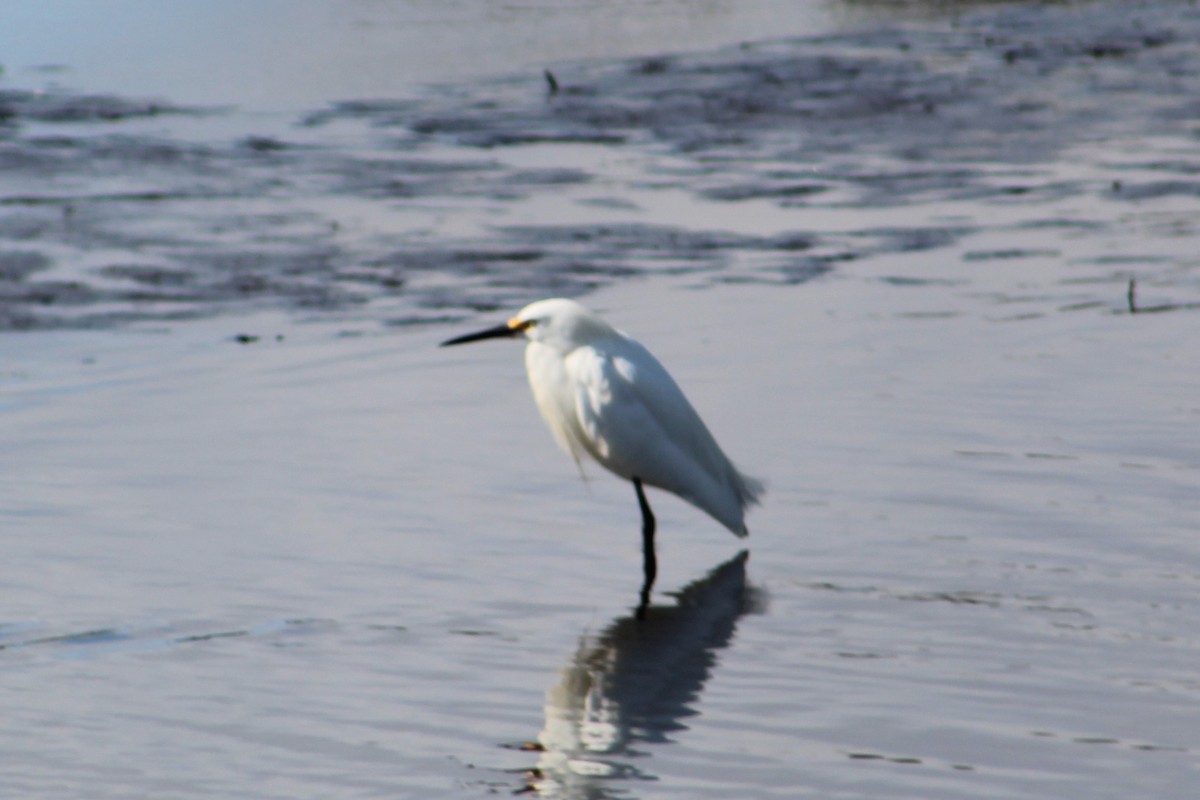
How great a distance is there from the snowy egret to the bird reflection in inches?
11.9

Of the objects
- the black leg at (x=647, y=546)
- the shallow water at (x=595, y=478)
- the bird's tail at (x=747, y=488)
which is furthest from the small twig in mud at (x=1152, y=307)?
the black leg at (x=647, y=546)

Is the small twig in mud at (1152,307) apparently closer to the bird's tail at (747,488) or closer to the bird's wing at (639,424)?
the bird's tail at (747,488)

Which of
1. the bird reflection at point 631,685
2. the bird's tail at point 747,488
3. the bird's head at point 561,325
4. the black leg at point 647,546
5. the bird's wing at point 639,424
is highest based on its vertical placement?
the bird's head at point 561,325

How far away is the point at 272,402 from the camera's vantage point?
8219 millimetres

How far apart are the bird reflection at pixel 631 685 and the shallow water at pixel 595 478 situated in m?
0.02

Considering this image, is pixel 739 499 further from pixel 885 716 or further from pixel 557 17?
pixel 557 17

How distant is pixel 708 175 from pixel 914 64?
259 inches

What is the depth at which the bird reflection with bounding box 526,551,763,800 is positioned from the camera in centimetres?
450

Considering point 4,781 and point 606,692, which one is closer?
point 4,781

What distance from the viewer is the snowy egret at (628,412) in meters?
6.34

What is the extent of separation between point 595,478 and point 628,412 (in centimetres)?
111

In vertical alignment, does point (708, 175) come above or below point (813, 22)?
below

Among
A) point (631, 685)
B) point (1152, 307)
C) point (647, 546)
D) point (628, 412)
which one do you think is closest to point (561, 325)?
point (628, 412)

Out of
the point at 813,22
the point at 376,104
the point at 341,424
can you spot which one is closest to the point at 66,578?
the point at 341,424
